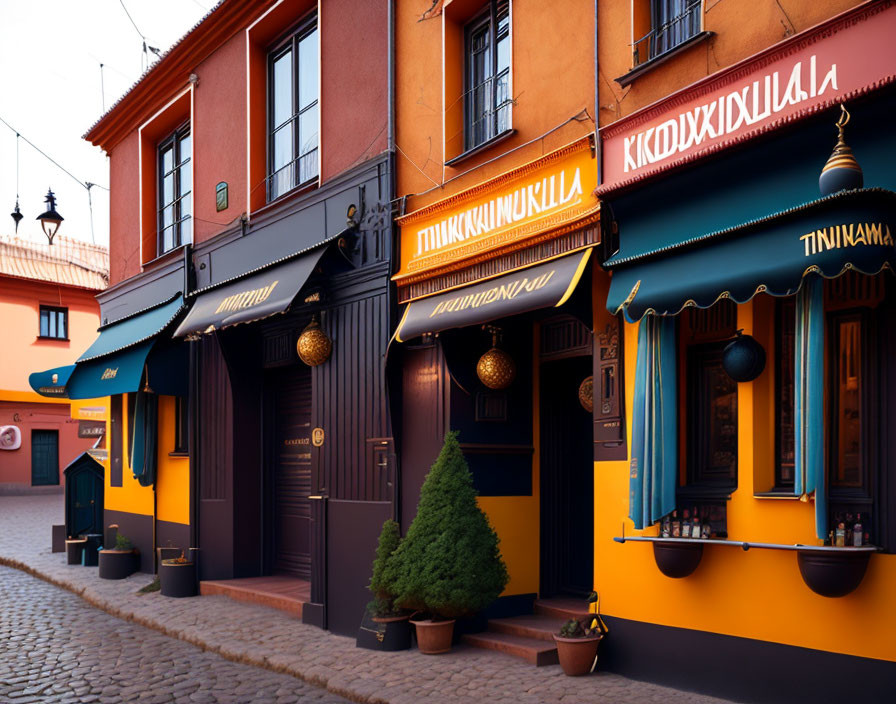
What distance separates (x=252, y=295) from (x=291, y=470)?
2.84 m

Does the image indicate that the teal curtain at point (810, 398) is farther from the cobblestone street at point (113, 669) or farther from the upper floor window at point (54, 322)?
the upper floor window at point (54, 322)

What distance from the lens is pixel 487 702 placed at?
6.74 meters

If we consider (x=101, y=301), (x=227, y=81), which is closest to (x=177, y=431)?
(x=101, y=301)

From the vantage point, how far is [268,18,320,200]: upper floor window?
11.6 m

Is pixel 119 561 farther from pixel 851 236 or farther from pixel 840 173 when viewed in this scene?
pixel 840 173

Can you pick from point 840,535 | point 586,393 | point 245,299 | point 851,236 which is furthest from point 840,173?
point 245,299

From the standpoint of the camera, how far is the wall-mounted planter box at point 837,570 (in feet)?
18.1

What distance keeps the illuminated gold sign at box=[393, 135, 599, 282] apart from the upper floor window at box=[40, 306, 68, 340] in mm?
26400

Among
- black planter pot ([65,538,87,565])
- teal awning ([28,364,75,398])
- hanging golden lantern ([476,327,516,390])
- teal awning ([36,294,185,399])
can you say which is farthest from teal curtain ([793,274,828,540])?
teal awning ([28,364,75,398])

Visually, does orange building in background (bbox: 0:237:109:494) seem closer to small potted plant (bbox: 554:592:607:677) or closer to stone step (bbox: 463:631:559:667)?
stone step (bbox: 463:631:559:667)

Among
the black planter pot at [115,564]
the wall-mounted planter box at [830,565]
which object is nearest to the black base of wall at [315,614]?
the black planter pot at [115,564]

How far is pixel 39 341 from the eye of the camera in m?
32.0

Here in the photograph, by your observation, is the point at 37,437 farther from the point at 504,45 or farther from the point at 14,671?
the point at 504,45

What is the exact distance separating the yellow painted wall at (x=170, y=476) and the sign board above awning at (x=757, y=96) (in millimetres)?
8896
